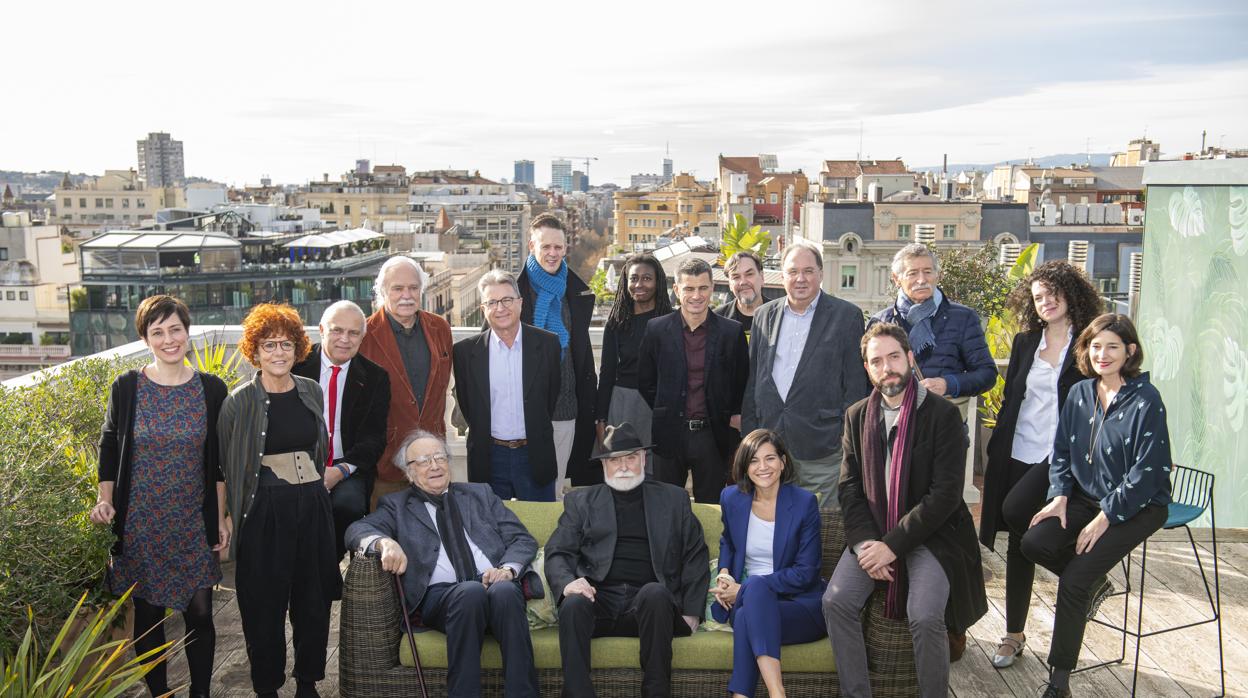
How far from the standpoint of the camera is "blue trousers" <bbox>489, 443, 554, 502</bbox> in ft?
13.5

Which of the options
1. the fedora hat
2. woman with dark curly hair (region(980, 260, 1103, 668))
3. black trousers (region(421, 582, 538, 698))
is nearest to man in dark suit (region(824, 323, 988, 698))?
woman with dark curly hair (region(980, 260, 1103, 668))

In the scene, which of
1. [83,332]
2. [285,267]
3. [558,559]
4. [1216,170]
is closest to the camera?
[558,559]

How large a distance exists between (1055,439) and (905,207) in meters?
42.2

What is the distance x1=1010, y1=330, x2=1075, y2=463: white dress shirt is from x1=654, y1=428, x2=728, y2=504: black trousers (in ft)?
4.08

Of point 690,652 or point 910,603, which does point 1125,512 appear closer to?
point 910,603

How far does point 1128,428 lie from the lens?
3.27 metres

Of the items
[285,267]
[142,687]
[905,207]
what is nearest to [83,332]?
[285,267]

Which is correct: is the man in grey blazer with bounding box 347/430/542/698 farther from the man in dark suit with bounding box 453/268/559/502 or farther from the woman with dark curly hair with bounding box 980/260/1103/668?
the woman with dark curly hair with bounding box 980/260/1103/668

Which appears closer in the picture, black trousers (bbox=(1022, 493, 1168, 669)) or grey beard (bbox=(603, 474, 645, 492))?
black trousers (bbox=(1022, 493, 1168, 669))

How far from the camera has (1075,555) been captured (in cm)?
348

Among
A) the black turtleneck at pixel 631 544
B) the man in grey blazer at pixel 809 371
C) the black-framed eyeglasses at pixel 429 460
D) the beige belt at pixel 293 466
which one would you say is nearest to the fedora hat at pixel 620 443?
the black turtleneck at pixel 631 544

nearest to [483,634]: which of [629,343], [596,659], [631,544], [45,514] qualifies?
[596,659]

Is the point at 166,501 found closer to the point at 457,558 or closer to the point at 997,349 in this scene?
the point at 457,558

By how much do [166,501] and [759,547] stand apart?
2.12 m
